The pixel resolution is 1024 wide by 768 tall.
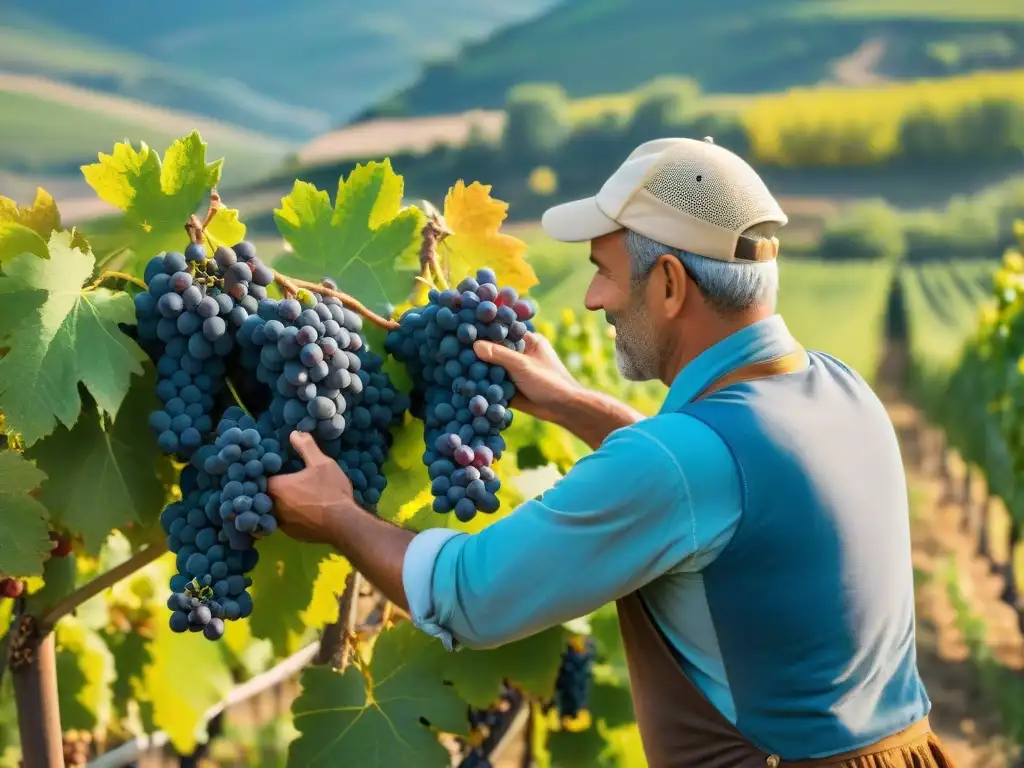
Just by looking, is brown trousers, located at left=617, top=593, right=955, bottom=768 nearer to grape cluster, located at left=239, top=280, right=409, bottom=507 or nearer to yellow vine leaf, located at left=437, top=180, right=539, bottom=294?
grape cluster, located at left=239, top=280, right=409, bottom=507

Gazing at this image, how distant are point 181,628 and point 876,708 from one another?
1.04 meters

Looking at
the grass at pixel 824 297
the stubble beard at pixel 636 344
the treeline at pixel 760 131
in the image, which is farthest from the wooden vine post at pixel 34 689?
the treeline at pixel 760 131

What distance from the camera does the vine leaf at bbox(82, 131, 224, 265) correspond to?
5.65ft

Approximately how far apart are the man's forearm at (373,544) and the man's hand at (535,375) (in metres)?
0.30

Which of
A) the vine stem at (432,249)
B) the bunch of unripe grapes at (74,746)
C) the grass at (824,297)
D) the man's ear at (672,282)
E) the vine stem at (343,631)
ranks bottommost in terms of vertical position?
the bunch of unripe grapes at (74,746)

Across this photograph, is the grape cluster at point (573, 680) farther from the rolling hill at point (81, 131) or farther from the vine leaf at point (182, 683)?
the rolling hill at point (81, 131)

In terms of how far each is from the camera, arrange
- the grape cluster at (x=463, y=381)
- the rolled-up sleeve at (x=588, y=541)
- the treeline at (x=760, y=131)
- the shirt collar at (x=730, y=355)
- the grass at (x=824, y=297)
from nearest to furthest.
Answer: the rolled-up sleeve at (x=588, y=541)
the grape cluster at (x=463, y=381)
the shirt collar at (x=730, y=355)
the grass at (x=824, y=297)
the treeline at (x=760, y=131)

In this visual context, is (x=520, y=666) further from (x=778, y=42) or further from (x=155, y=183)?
(x=778, y=42)

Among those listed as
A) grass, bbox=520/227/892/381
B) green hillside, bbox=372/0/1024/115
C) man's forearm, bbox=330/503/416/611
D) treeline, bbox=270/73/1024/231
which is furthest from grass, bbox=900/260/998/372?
man's forearm, bbox=330/503/416/611

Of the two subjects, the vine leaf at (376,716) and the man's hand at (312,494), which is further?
the vine leaf at (376,716)

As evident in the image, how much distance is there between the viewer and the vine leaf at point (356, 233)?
1915mm

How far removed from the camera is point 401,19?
24.3m

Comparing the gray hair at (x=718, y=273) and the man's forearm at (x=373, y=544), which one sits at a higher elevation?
the gray hair at (x=718, y=273)

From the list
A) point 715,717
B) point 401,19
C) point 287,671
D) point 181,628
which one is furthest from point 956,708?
point 401,19
